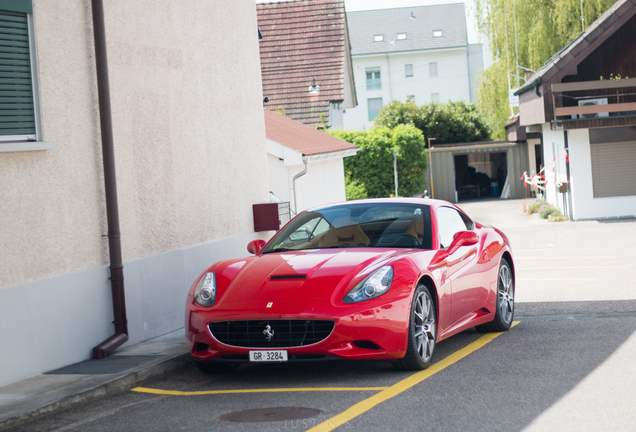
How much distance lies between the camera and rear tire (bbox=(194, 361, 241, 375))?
641cm

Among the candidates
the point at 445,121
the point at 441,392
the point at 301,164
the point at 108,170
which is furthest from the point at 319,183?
the point at 445,121

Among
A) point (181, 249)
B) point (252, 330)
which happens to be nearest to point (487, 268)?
point (252, 330)

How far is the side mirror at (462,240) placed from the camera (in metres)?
6.95

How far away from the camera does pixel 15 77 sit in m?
6.68

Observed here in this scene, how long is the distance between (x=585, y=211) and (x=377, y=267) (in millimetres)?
20928

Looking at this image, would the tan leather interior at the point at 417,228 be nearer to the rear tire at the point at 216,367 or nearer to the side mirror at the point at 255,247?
the side mirror at the point at 255,247

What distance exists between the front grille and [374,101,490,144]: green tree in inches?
1700

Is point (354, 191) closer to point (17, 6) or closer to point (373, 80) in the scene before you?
point (17, 6)

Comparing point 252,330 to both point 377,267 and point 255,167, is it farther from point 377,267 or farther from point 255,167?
point 255,167

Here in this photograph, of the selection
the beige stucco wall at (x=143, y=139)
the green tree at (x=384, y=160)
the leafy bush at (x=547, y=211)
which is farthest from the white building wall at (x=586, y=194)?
the beige stucco wall at (x=143, y=139)

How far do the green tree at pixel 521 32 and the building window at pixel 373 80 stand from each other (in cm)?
2740

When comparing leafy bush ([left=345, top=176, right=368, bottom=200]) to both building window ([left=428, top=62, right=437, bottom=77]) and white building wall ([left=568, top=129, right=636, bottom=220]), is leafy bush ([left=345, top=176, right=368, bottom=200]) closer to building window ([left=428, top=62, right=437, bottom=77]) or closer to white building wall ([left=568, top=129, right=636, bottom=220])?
white building wall ([left=568, top=129, right=636, bottom=220])

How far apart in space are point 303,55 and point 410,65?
39.9 m

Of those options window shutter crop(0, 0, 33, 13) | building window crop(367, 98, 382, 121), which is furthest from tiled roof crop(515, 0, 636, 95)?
building window crop(367, 98, 382, 121)
